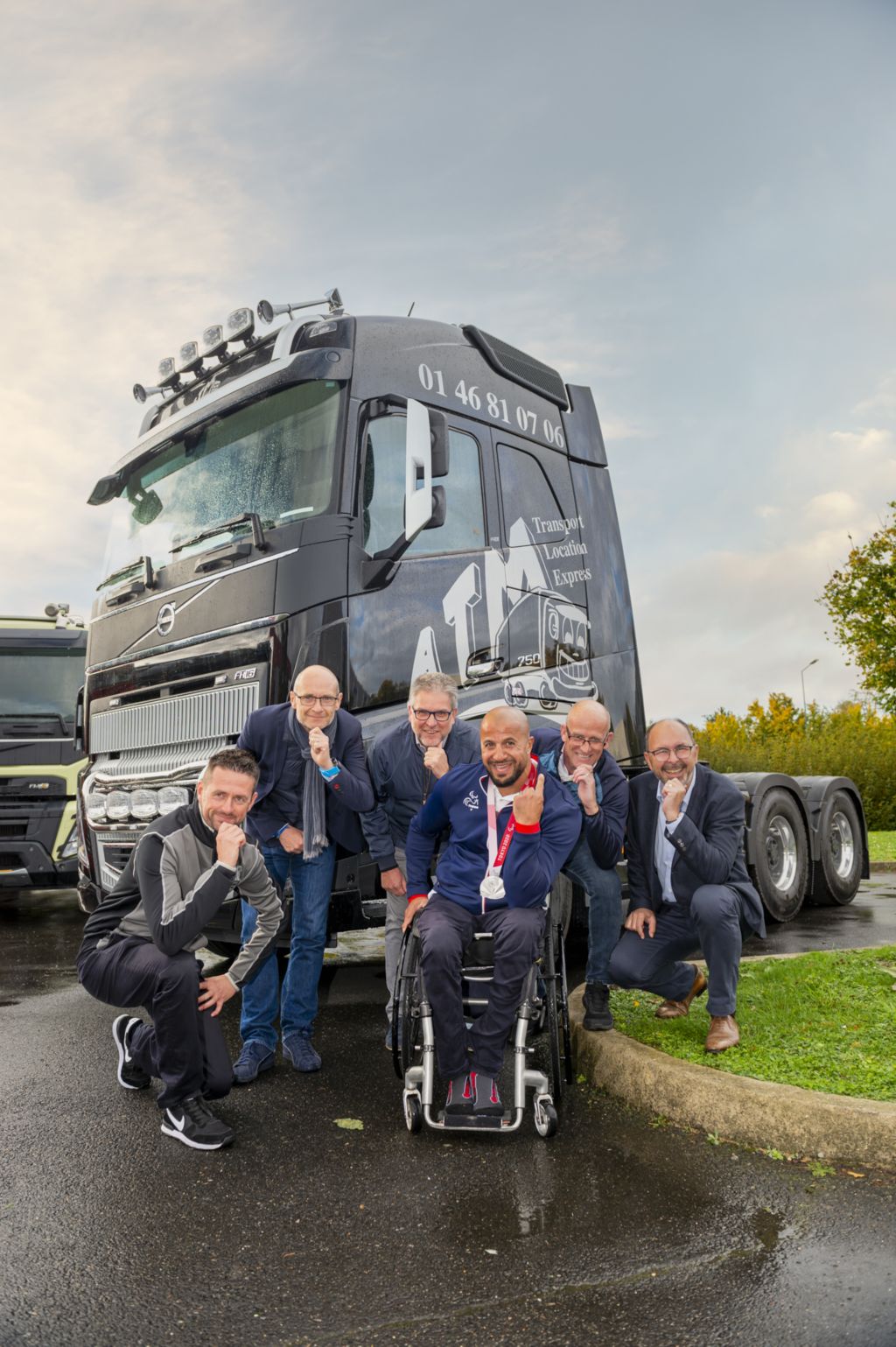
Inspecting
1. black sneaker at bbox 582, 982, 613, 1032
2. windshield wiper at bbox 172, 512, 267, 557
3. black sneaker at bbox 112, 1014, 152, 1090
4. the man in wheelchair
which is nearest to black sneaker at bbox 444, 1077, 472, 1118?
the man in wheelchair

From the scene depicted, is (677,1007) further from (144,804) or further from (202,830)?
(144,804)

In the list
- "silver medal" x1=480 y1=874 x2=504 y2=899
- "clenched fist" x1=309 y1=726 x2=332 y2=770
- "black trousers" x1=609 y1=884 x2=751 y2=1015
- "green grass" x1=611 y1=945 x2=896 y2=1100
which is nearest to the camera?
"green grass" x1=611 y1=945 x2=896 y2=1100

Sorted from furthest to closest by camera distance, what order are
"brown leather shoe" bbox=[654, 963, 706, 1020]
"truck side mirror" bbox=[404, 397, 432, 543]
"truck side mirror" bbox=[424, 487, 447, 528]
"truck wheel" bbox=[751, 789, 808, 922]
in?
"truck wheel" bbox=[751, 789, 808, 922] → "truck side mirror" bbox=[424, 487, 447, 528] → "truck side mirror" bbox=[404, 397, 432, 543] → "brown leather shoe" bbox=[654, 963, 706, 1020]

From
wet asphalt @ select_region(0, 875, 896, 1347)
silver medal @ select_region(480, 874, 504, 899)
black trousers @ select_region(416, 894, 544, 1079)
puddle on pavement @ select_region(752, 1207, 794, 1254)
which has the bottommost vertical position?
puddle on pavement @ select_region(752, 1207, 794, 1254)

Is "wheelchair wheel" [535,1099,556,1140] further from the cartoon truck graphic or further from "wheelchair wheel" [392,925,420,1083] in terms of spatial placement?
the cartoon truck graphic

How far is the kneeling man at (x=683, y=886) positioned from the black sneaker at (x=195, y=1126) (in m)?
1.77

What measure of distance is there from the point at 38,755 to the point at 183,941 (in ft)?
23.0

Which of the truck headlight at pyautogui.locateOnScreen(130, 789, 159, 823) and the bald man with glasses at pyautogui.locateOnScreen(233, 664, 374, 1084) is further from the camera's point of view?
the truck headlight at pyautogui.locateOnScreen(130, 789, 159, 823)

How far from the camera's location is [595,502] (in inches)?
298

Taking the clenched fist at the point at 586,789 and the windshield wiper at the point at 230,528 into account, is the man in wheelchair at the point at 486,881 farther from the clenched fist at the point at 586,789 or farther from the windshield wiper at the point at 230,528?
the windshield wiper at the point at 230,528

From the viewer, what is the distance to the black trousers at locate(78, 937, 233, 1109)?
13.3ft

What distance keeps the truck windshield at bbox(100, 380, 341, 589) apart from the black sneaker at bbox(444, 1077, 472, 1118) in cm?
289

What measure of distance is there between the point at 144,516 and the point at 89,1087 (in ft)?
→ 11.2

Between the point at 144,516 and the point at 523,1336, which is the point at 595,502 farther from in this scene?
the point at 523,1336
